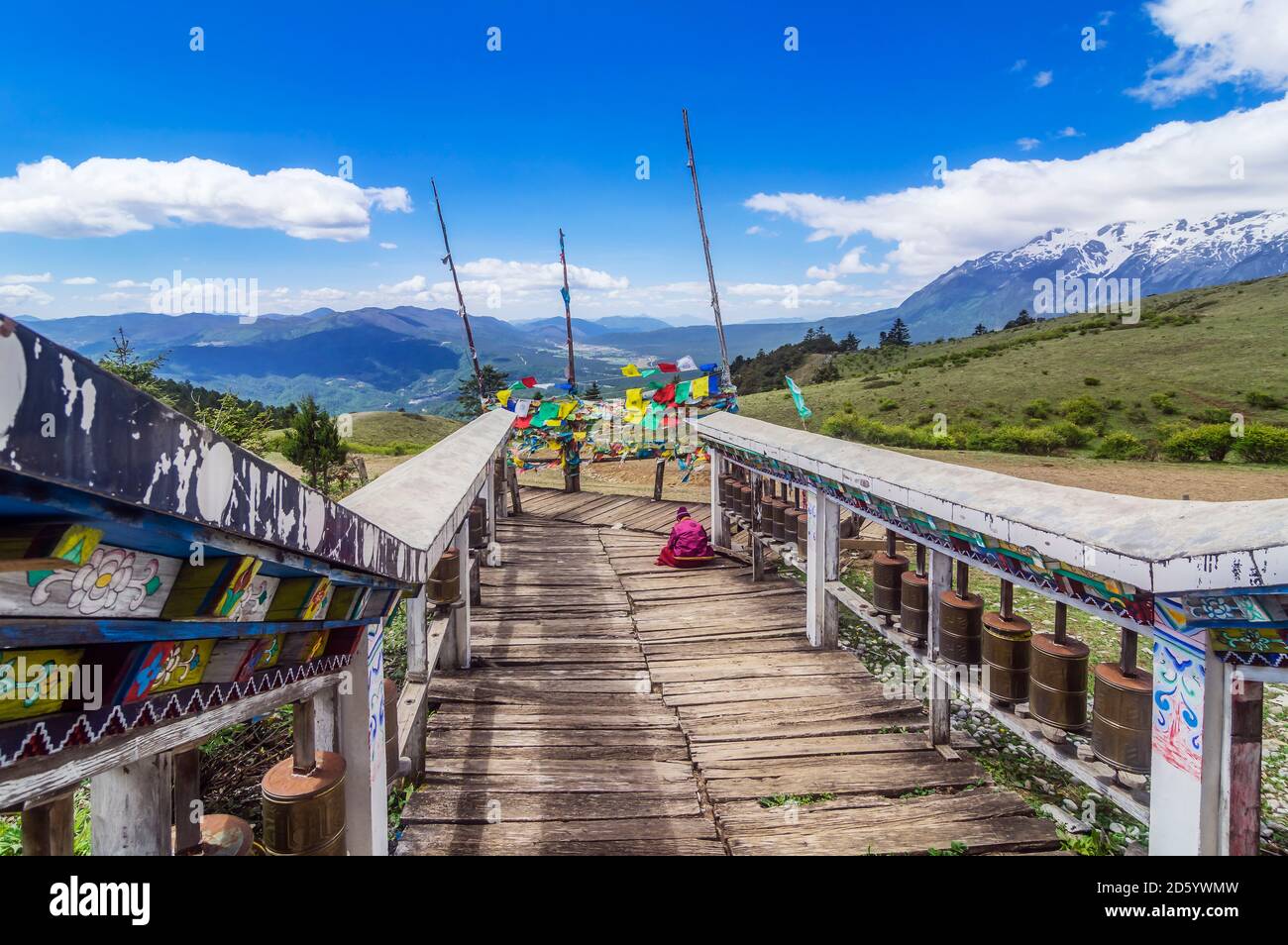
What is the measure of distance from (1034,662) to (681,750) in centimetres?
223

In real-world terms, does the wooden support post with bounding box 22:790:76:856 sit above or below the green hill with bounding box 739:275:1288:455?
below

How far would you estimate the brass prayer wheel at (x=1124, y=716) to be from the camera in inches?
117

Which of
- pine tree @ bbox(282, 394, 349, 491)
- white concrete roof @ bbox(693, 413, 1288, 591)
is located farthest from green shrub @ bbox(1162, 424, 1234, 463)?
pine tree @ bbox(282, 394, 349, 491)

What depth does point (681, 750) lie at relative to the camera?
4.75 meters

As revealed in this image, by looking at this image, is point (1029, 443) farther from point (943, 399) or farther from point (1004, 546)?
point (1004, 546)

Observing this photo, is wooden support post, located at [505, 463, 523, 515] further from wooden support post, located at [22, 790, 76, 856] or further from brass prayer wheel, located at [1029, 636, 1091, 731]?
wooden support post, located at [22, 790, 76, 856]

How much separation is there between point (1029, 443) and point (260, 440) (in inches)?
1069

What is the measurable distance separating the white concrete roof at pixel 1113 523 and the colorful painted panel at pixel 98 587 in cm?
255

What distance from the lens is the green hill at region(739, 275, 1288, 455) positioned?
34.8m

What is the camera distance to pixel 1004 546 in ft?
11.3

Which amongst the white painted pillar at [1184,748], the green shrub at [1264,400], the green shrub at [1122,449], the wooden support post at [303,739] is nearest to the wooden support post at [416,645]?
the wooden support post at [303,739]

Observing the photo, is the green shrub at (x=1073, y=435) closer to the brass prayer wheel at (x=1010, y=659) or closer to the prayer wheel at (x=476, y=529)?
the prayer wheel at (x=476, y=529)

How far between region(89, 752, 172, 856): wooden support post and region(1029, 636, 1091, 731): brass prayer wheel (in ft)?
11.6

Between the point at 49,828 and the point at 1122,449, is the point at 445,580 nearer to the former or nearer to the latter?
the point at 49,828
